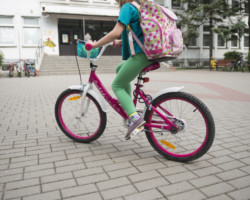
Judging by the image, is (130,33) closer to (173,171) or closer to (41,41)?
(173,171)

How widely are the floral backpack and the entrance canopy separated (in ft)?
67.7

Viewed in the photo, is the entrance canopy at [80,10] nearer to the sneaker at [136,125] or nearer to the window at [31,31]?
the window at [31,31]

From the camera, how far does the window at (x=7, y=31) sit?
21328mm

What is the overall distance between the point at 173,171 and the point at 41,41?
72.7 feet

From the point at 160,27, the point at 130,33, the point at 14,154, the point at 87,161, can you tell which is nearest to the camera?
the point at 160,27

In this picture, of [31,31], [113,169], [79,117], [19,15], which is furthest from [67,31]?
[113,169]

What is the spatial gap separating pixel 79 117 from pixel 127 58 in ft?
3.88

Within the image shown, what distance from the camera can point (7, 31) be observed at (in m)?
21.6

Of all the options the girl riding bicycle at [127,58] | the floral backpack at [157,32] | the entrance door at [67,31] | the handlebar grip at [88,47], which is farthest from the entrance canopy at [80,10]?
the floral backpack at [157,32]

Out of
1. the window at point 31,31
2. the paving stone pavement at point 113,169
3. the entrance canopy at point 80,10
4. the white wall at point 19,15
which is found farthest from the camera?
the window at point 31,31

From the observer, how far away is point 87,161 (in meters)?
2.98

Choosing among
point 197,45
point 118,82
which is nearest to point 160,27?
point 118,82

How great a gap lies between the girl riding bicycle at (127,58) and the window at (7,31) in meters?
21.3

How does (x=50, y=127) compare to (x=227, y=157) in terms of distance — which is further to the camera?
(x=50, y=127)
